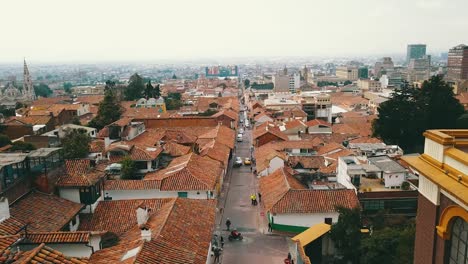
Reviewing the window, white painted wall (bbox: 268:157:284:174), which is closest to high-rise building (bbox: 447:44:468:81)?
white painted wall (bbox: 268:157:284:174)

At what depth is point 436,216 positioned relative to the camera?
7207mm

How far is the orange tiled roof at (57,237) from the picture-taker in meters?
13.9

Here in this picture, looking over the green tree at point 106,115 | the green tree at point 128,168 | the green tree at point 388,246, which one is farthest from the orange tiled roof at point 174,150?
the green tree at point 388,246

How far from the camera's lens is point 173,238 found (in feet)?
47.3

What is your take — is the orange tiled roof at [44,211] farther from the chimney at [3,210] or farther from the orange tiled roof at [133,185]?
the orange tiled roof at [133,185]

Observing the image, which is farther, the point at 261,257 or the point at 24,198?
the point at 261,257

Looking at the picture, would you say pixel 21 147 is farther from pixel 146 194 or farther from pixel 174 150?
pixel 146 194

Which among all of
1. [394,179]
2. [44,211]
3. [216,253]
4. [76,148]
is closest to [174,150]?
[76,148]

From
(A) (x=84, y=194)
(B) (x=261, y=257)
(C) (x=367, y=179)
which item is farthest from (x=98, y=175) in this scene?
(C) (x=367, y=179)

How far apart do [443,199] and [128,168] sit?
22.7 m

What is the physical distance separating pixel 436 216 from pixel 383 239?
407 inches

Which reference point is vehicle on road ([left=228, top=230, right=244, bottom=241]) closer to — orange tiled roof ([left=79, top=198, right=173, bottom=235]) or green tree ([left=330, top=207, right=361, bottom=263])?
orange tiled roof ([left=79, top=198, right=173, bottom=235])

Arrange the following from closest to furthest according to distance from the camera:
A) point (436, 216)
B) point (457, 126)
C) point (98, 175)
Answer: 1. point (436, 216)
2. point (98, 175)
3. point (457, 126)

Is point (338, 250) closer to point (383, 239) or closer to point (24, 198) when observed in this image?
point (383, 239)
